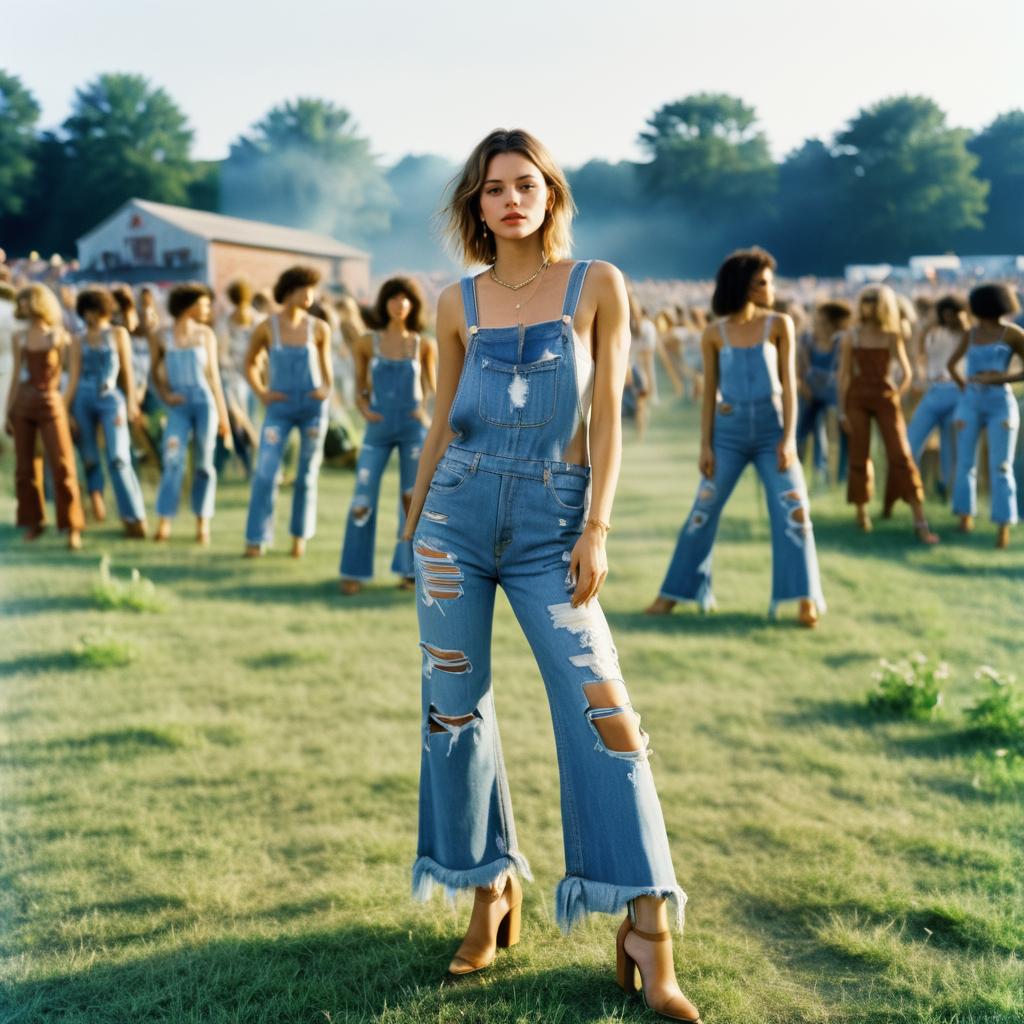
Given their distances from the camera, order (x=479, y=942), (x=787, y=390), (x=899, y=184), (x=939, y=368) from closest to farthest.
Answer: (x=479, y=942) < (x=787, y=390) < (x=939, y=368) < (x=899, y=184)

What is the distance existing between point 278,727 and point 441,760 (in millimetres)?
2261

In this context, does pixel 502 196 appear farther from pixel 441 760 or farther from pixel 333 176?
pixel 333 176

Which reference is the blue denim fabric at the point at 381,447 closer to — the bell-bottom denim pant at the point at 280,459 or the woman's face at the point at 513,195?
the bell-bottom denim pant at the point at 280,459

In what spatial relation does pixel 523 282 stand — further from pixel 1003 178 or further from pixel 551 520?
pixel 1003 178

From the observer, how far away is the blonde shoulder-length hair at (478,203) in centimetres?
246

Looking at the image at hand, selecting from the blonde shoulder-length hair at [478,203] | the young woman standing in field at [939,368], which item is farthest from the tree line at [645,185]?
the blonde shoulder-length hair at [478,203]

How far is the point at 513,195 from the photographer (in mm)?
2426

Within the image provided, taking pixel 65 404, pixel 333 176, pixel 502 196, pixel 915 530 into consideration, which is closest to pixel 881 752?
pixel 502 196

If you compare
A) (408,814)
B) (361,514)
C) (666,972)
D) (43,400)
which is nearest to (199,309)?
(43,400)

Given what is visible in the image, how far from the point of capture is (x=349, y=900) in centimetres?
317

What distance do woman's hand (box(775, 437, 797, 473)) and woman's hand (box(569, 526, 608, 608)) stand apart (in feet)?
12.5

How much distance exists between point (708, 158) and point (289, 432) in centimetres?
584

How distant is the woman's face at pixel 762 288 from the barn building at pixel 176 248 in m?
4.59

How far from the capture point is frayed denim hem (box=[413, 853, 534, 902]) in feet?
8.73
